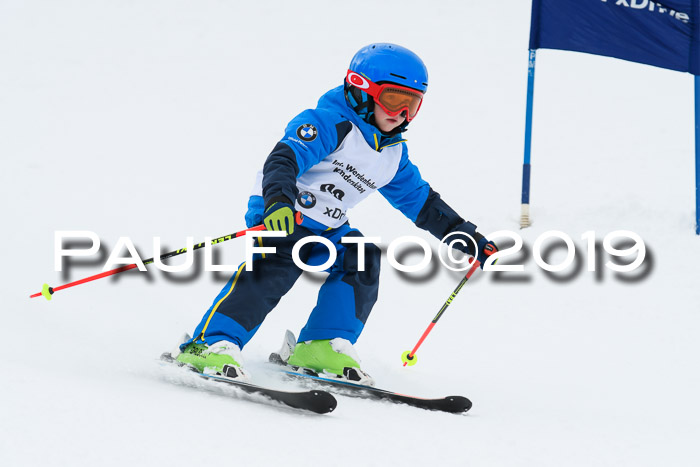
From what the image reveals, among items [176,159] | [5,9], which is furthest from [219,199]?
[5,9]

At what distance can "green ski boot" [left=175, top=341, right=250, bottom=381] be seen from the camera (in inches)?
Result: 124

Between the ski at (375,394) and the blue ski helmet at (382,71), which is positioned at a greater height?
the blue ski helmet at (382,71)

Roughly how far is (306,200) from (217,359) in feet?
2.90

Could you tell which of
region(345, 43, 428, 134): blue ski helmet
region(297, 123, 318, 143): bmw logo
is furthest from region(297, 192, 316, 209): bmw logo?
region(345, 43, 428, 134): blue ski helmet

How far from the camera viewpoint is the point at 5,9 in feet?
36.8

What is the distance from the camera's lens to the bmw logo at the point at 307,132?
3.39 m

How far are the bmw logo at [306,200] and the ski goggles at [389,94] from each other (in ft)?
1.80

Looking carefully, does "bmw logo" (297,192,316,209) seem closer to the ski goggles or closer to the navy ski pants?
the navy ski pants

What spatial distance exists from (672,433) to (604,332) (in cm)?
154

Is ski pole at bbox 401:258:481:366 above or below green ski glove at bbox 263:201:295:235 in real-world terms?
below

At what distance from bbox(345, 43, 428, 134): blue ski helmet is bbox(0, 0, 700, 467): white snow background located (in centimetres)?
139

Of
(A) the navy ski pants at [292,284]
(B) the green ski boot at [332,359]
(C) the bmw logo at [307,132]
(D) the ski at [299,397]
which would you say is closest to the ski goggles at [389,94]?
(C) the bmw logo at [307,132]

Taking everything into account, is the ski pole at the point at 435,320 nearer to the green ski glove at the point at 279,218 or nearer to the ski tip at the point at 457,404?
the ski tip at the point at 457,404

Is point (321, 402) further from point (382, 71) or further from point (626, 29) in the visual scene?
point (626, 29)
